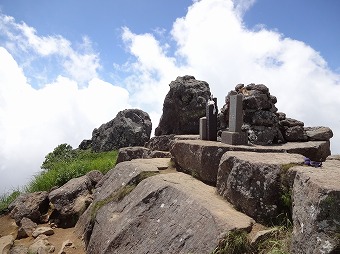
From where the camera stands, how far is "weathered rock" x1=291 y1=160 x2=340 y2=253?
450cm

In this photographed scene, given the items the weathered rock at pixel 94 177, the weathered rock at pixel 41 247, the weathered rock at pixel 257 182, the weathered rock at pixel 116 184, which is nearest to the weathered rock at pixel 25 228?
the weathered rock at pixel 41 247

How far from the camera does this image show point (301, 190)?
5.38 metres

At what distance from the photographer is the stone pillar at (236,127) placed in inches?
410

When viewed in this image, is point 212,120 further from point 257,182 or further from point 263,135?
point 257,182

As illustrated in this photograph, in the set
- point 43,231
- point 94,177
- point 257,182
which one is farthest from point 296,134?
point 43,231

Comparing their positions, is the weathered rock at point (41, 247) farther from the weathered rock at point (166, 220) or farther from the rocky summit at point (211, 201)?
the weathered rock at point (166, 220)

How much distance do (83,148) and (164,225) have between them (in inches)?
949

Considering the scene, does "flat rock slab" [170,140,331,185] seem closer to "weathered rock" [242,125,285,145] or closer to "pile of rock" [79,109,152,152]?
"weathered rock" [242,125,285,145]

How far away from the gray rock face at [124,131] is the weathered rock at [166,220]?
52.3 feet

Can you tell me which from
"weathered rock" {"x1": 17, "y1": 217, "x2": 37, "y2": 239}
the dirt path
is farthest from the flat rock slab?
"weathered rock" {"x1": 17, "y1": 217, "x2": 37, "y2": 239}

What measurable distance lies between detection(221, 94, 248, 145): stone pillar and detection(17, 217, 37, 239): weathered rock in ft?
25.3

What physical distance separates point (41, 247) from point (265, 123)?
8.87 metres

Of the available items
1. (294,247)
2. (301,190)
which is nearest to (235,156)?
(301,190)

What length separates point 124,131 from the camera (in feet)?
83.9
